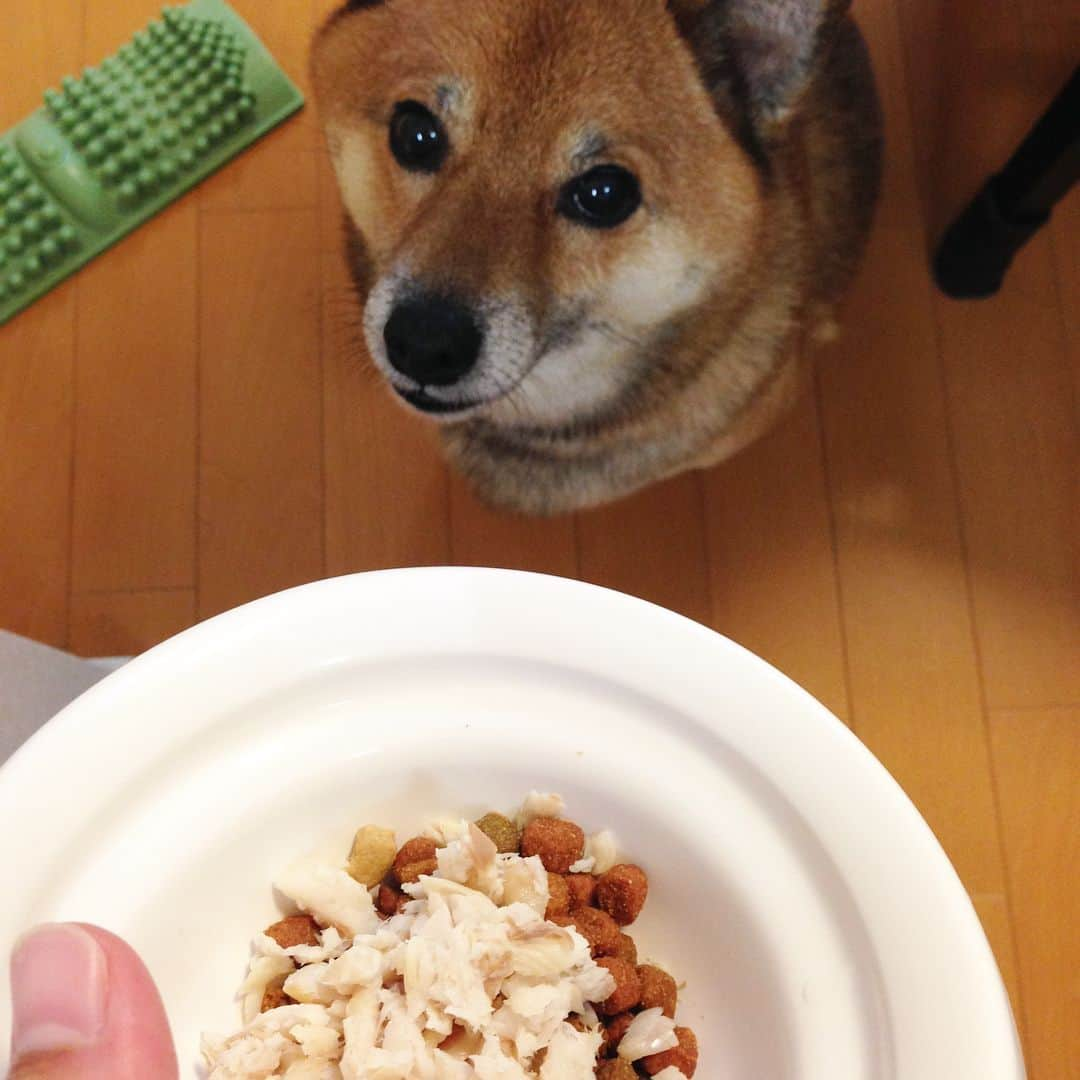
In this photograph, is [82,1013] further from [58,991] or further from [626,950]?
[626,950]

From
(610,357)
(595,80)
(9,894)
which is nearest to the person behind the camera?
(9,894)

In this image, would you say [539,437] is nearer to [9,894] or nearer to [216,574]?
[216,574]

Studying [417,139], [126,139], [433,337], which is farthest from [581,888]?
[126,139]

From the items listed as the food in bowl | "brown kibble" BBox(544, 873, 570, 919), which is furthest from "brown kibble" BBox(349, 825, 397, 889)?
"brown kibble" BBox(544, 873, 570, 919)

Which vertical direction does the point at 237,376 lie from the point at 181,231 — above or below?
below

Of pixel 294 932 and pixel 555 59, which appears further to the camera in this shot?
pixel 555 59

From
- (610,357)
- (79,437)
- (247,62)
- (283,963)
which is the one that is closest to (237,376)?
(79,437)

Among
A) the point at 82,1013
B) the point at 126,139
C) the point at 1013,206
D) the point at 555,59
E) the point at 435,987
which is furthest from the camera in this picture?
the point at 126,139
